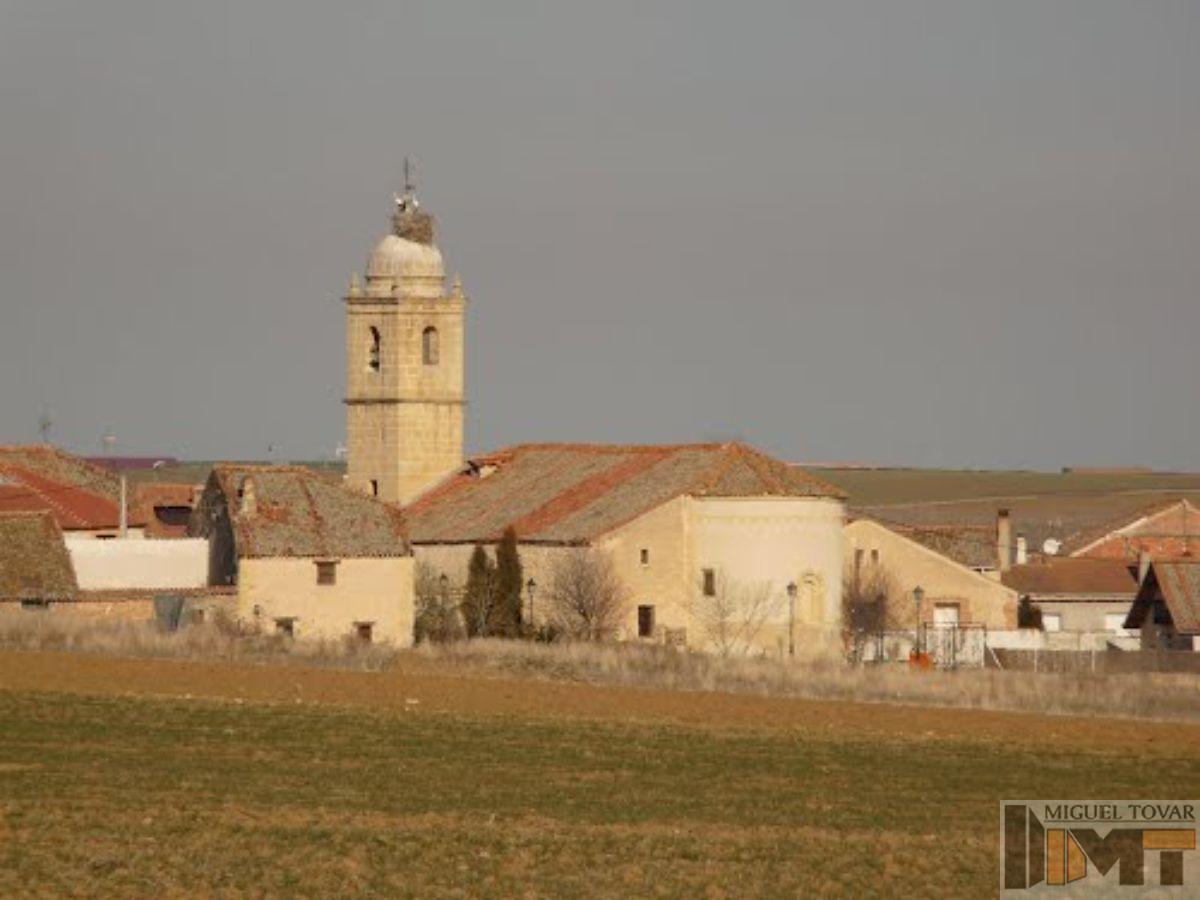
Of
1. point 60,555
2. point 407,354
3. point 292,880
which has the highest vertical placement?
point 407,354

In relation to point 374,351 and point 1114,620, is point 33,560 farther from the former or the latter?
point 1114,620

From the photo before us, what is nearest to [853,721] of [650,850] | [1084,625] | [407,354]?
[650,850]

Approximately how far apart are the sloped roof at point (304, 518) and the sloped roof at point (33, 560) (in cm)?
391

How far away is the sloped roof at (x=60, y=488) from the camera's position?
3110 inches

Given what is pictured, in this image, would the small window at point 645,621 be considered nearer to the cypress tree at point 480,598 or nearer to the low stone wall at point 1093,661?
the cypress tree at point 480,598

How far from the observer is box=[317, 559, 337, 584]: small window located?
70.6m

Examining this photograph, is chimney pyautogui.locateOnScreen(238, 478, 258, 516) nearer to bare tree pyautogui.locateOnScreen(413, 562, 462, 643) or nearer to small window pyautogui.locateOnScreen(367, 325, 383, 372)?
bare tree pyautogui.locateOnScreen(413, 562, 462, 643)

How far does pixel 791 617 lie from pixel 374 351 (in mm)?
18989

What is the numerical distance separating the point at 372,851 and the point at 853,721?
17.5 meters

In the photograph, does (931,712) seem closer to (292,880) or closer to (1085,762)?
(1085,762)

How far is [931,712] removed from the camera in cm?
4944

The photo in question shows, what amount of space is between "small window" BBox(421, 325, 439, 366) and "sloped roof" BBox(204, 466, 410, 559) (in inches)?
538

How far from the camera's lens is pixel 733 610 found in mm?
72062

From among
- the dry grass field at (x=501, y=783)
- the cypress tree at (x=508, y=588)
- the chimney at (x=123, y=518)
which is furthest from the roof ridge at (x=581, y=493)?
the dry grass field at (x=501, y=783)
